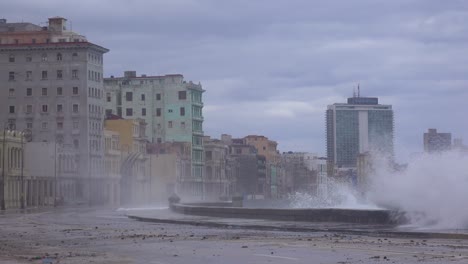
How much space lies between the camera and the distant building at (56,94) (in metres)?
144

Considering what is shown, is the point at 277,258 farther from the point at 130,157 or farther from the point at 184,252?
the point at 130,157

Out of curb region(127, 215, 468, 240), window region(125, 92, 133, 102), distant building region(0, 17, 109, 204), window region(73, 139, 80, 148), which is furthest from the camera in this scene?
window region(125, 92, 133, 102)

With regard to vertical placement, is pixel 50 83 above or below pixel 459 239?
above

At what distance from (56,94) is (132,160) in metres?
17.7

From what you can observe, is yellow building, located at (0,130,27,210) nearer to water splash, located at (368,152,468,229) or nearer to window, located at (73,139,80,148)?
window, located at (73,139,80,148)

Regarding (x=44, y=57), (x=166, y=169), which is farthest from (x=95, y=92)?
(x=166, y=169)

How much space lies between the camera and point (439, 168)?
41.2 m

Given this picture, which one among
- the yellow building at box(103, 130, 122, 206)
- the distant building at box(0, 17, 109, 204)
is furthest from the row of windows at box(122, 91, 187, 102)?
the distant building at box(0, 17, 109, 204)

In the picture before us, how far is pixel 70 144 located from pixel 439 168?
105 metres

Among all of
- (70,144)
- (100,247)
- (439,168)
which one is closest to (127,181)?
(70,144)

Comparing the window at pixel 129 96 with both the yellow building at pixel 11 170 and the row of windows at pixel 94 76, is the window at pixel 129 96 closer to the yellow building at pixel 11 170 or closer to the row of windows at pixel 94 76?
the row of windows at pixel 94 76

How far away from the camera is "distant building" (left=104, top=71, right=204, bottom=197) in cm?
18300

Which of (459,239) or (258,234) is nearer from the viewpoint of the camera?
(459,239)

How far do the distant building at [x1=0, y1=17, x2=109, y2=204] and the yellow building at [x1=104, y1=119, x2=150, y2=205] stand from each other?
10.0m
